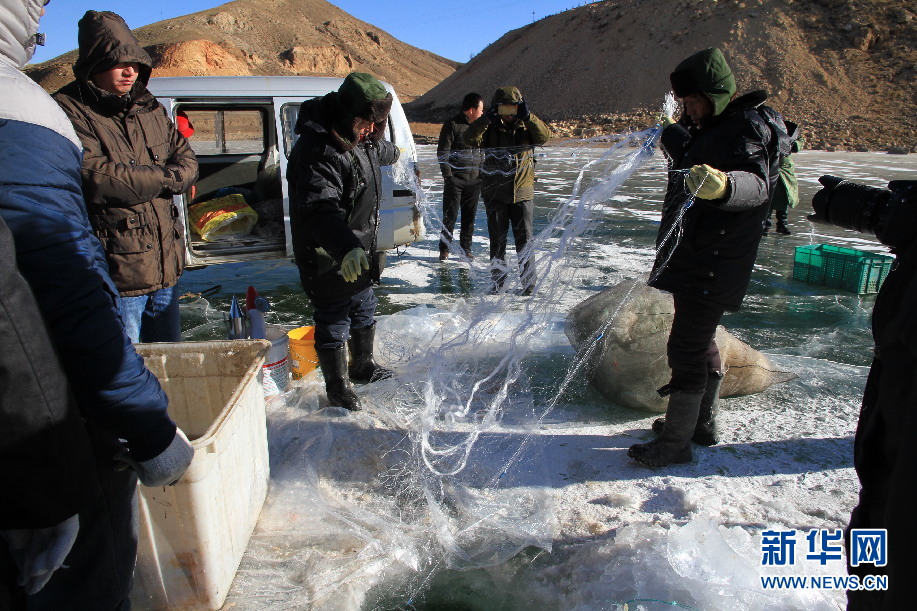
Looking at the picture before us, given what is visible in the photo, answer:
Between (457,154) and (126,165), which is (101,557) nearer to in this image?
(126,165)

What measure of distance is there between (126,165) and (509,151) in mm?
3391

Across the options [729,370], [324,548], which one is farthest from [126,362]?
[729,370]

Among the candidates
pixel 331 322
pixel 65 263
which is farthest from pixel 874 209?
pixel 331 322

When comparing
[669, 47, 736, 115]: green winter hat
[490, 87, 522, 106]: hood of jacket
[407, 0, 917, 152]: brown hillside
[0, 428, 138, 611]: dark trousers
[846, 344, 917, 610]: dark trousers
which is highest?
[407, 0, 917, 152]: brown hillside

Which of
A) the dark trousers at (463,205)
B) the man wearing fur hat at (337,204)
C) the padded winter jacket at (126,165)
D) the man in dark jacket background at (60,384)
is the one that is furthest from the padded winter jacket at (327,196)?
the dark trousers at (463,205)

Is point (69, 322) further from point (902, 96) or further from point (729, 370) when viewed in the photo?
point (902, 96)

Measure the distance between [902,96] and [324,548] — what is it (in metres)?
33.5

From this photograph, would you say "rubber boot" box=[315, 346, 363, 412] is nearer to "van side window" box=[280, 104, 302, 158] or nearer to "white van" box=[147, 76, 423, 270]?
"white van" box=[147, 76, 423, 270]

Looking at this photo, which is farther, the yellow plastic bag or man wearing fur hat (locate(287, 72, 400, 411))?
the yellow plastic bag

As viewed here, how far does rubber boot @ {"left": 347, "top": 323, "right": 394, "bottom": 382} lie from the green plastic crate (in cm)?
440

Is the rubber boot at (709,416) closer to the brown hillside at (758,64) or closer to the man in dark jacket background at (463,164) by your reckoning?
the man in dark jacket background at (463,164)

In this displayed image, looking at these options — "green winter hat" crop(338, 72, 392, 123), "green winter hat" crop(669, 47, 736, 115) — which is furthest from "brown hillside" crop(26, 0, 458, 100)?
"green winter hat" crop(669, 47, 736, 115)

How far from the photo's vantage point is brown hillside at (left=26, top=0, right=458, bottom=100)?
43.4 metres

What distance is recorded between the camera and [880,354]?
1232mm
